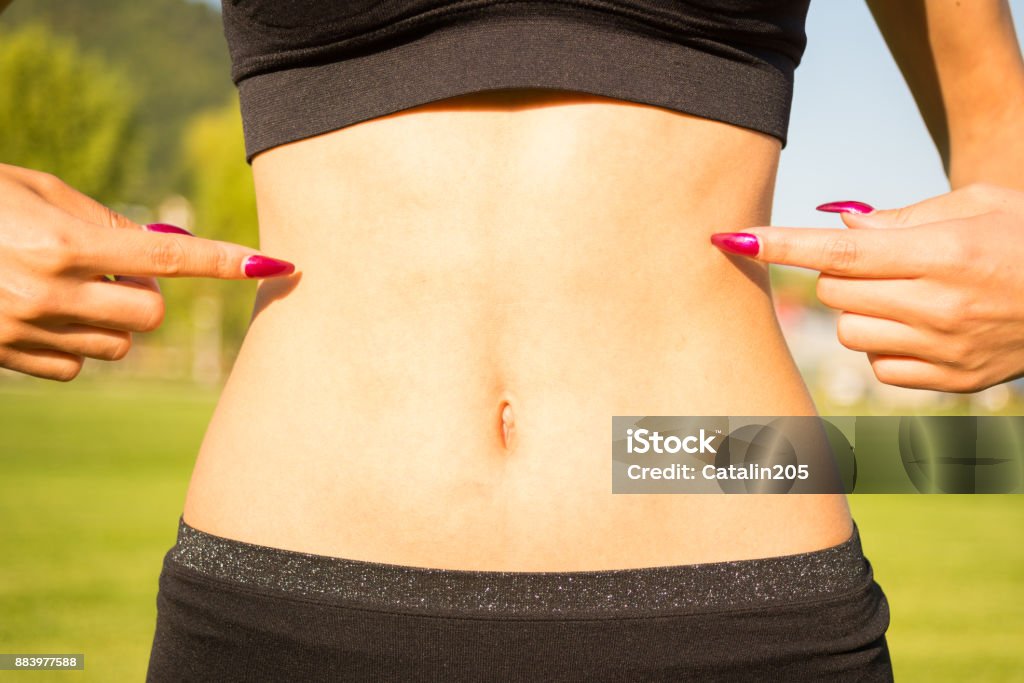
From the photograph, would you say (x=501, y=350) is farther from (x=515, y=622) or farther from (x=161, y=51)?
(x=161, y=51)

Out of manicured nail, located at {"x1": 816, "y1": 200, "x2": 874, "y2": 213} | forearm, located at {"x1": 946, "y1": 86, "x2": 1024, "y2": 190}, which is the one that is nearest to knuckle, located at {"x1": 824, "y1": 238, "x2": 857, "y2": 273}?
manicured nail, located at {"x1": 816, "y1": 200, "x2": 874, "y2": 213}

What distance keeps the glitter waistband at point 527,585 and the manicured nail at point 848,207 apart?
0.47 meters

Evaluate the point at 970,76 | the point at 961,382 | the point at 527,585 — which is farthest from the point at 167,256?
the point at 970,76

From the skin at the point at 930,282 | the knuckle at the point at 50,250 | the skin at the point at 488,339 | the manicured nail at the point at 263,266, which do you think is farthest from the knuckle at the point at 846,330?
the knuckle at the point at 50,250

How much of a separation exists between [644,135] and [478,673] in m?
0.71

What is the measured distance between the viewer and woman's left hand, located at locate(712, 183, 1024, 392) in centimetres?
115

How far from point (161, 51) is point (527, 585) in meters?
149

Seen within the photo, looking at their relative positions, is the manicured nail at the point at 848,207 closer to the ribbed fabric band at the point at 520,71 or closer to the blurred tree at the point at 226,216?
the ribbed fabric band at the point at 520,71

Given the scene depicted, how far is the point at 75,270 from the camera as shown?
3.80 feet

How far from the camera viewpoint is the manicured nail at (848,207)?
4.19 feet

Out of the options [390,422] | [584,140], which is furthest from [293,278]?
[584,140]

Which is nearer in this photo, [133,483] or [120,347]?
[120,347]

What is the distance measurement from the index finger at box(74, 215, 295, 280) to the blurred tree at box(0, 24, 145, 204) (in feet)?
159

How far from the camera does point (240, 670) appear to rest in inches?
46.3
